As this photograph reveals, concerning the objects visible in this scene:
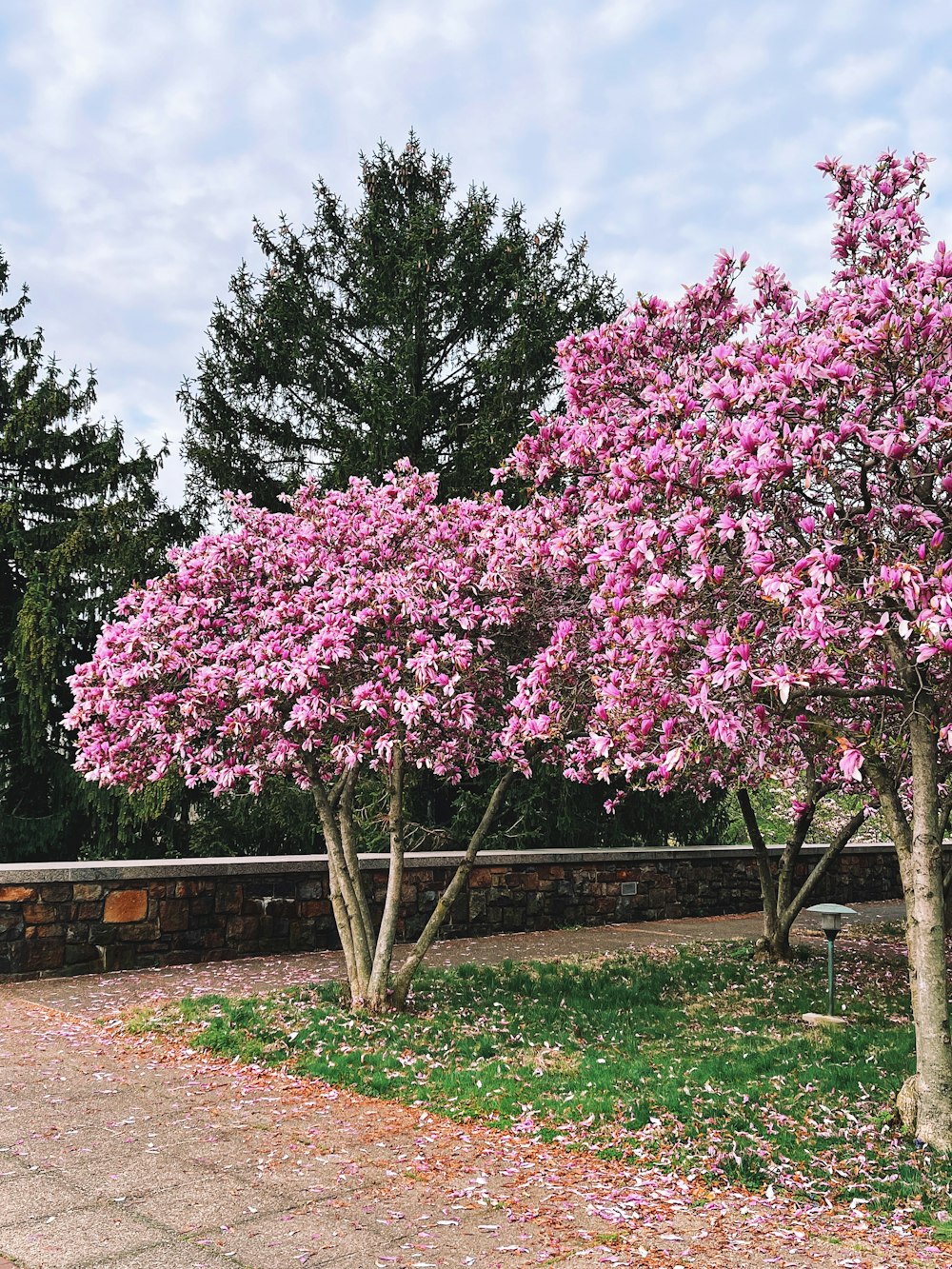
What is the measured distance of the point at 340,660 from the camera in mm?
5664

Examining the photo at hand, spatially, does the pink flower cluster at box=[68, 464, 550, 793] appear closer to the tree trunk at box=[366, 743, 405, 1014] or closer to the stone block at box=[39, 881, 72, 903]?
the tree trunk at box=[366, 743, 405, 1014]

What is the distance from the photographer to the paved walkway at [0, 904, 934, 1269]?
2.98 metres

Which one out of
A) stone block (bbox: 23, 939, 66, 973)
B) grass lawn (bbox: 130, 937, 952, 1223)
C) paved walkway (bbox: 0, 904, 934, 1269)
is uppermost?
stone block (bbox: 23, 939, 66, 973)

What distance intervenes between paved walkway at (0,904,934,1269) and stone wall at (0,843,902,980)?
2.33m

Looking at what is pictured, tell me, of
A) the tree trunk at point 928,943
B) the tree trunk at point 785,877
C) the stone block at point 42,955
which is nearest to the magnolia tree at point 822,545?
the tree trunk at point 928,943

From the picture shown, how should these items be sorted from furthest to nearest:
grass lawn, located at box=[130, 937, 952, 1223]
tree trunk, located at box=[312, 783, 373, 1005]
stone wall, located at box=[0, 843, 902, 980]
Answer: stone wall, located at box=[0, 843, 902, 980] → tree trunk, located at box=[312, 783, 373, 1005] → grass lawn, located at box=[130, 937, 952, 1223]

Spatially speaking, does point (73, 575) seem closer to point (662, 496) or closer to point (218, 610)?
point (218, 610)

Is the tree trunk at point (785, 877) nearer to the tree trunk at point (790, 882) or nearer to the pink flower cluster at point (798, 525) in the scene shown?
the tree trunk at point (790, 882)

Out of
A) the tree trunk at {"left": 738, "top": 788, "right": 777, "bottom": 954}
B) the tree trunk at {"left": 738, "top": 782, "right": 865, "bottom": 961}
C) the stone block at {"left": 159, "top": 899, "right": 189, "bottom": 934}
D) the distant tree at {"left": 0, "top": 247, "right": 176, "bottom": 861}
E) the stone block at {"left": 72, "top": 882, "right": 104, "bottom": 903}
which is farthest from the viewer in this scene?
the distant tree at {"left": 0, "top": 247, "right": 176, "bottom": 861}

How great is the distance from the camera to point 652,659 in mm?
4262

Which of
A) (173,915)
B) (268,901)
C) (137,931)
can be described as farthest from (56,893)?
(268,901)

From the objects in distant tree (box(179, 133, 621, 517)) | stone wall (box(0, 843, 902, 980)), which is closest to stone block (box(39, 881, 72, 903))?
stone wall (box(0, 843, 902, 980))

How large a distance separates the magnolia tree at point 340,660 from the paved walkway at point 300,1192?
6.05 ft

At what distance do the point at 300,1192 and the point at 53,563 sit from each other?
32.3ft
